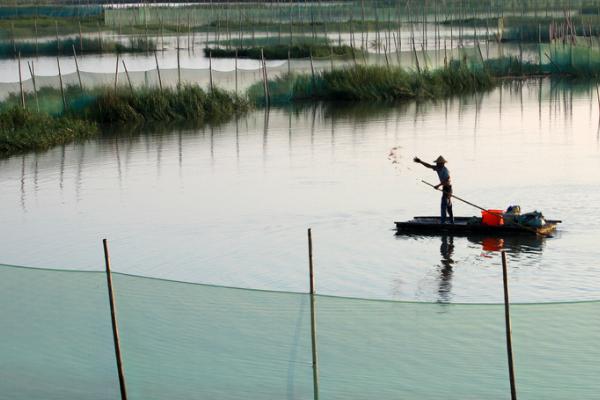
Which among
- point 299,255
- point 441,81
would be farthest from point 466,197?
point 441,81

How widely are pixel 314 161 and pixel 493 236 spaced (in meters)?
7.73

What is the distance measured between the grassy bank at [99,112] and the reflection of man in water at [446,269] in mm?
11952

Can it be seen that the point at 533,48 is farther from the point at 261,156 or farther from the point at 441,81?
the point at 261,156

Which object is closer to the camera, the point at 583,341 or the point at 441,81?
the point at 583,341

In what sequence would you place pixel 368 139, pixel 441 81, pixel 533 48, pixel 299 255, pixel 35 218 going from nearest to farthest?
pixel 299 255
pixel 35 218
pixel 368 139
pixel 441 81
pixel 533 48

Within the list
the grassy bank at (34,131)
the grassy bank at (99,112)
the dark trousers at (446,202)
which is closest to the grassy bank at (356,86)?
the grassy bank at (99,112)

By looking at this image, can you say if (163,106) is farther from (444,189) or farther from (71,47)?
(71,47)

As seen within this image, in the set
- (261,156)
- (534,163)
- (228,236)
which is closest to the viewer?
(228,236)

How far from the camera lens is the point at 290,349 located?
8375mm

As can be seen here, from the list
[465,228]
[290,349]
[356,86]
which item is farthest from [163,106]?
[290,349]

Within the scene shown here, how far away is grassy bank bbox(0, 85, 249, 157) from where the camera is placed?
81.6 feet

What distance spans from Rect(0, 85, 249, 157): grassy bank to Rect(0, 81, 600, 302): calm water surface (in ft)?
2.53

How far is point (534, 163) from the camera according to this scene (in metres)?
21.1

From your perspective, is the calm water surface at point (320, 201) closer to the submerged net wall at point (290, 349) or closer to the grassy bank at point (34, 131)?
the grassy bank at point (34, 131)
